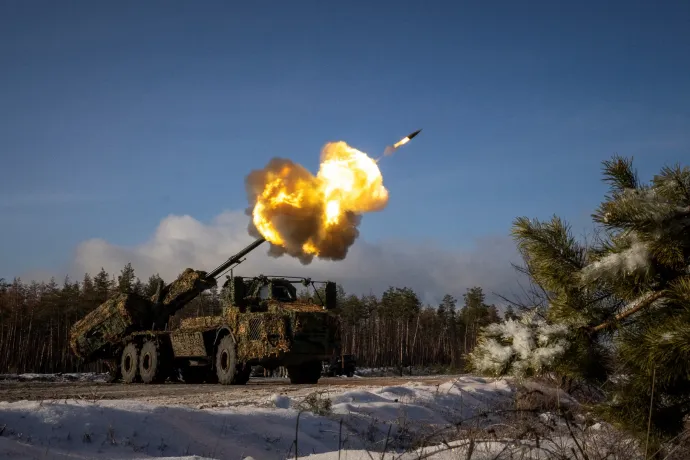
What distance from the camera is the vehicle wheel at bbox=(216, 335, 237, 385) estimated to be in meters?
15.8

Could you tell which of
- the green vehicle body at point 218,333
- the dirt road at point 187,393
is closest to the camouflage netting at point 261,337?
the green vehicle body at point 218,333

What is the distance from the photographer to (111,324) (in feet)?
66.4

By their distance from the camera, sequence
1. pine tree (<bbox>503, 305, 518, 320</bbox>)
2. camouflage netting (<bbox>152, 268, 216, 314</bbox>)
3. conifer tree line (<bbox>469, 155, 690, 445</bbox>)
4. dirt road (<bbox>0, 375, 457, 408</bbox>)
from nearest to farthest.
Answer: conifer tree line (<bbox>469, 155, 690, 445</bbox>) < pine tree (<bbox>503, 305, 518, 320</bbox>) < dirt road (<bbox>0, 375, 457, 408</bbox>) < camouflage netting (<bbox>152, 268, 216, 314</bbox>)

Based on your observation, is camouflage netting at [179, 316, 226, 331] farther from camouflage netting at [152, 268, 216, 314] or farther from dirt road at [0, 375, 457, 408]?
dirt road at [0, 375, 457, 408]

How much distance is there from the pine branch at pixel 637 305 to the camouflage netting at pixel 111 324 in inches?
729

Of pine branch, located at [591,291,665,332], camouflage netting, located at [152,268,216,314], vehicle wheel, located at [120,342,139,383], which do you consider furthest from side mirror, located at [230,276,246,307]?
pine branch, located at [591,291,665,332]

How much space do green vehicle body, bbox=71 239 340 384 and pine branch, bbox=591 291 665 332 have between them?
1244cm

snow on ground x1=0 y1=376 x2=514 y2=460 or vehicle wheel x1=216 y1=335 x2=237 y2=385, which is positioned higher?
vehicle wheel x1=216 y1=335 x2=237 y2=385

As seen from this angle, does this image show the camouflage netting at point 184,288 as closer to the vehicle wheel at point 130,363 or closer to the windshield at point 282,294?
the vehicle wheel at point 130,363

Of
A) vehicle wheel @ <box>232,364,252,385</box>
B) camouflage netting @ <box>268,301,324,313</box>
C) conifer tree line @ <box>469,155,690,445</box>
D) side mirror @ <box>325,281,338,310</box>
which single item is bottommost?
vehicle wheel @ <box>232,364,252,385</box>

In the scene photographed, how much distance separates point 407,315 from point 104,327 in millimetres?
51478

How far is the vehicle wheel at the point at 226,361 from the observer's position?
15831mm

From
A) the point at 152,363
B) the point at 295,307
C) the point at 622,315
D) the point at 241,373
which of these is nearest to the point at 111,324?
the point at 152,363

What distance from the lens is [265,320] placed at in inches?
612
